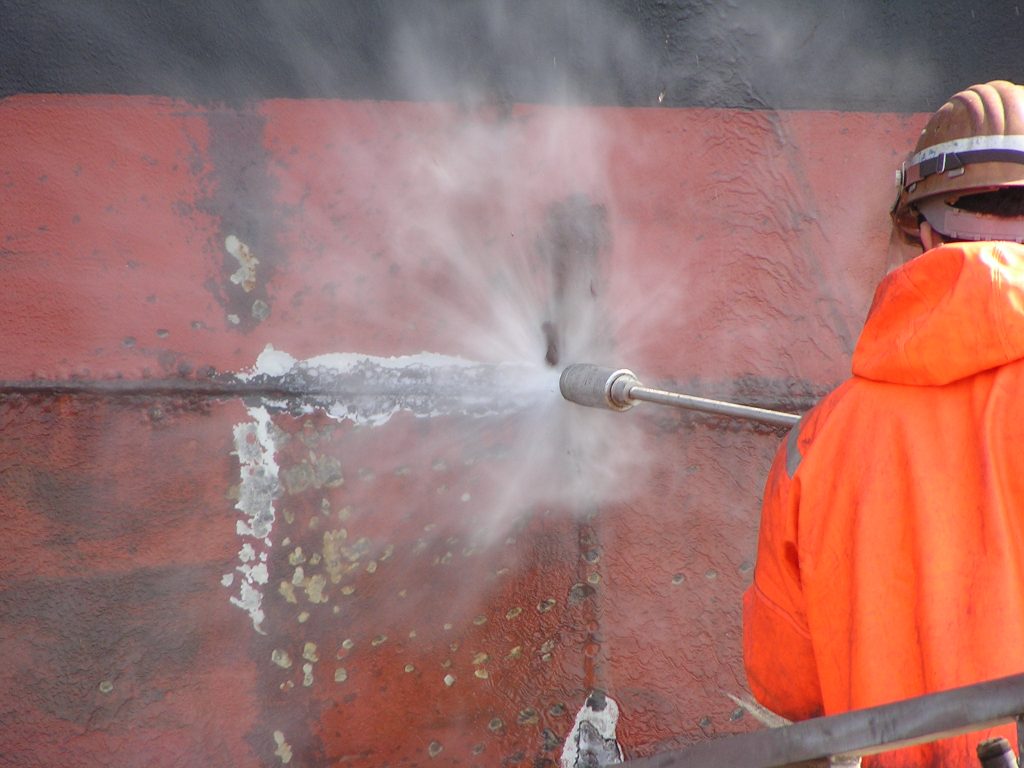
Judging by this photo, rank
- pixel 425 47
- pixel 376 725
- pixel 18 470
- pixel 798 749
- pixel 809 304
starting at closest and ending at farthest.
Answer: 1. pixel 798 749
2. pixel 18 470
3. pixel 376 725
4. pixel 425 47
5. pixel 809 304

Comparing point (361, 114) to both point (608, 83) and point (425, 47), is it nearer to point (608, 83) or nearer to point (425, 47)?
point (425, 47)

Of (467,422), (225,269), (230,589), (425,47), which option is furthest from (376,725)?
(425,47)

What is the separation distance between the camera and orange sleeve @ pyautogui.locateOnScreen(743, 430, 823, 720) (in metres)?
1.62

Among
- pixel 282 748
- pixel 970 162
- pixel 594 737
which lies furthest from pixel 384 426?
pixel 970 162

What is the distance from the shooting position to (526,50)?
300 centimetres

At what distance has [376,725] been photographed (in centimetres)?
274

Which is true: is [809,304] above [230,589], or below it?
above

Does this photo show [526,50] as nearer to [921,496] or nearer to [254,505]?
[254,505]

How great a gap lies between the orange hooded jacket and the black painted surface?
1.82 m

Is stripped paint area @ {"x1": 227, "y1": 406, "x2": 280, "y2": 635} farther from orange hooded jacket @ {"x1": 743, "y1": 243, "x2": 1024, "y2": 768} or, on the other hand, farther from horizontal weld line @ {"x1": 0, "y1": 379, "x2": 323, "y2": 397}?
orange hooded jacket @ {"x1": 743, "y1": 243, "x2": 1024, "y2": 768}

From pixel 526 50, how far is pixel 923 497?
82.8 inches

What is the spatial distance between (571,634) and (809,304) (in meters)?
1.32

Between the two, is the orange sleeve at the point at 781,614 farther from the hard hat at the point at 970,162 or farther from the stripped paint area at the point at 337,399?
the stripped paint area at the point at 337,399

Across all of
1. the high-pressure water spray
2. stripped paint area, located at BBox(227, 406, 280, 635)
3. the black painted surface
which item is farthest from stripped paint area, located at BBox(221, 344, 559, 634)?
the black painted surface
